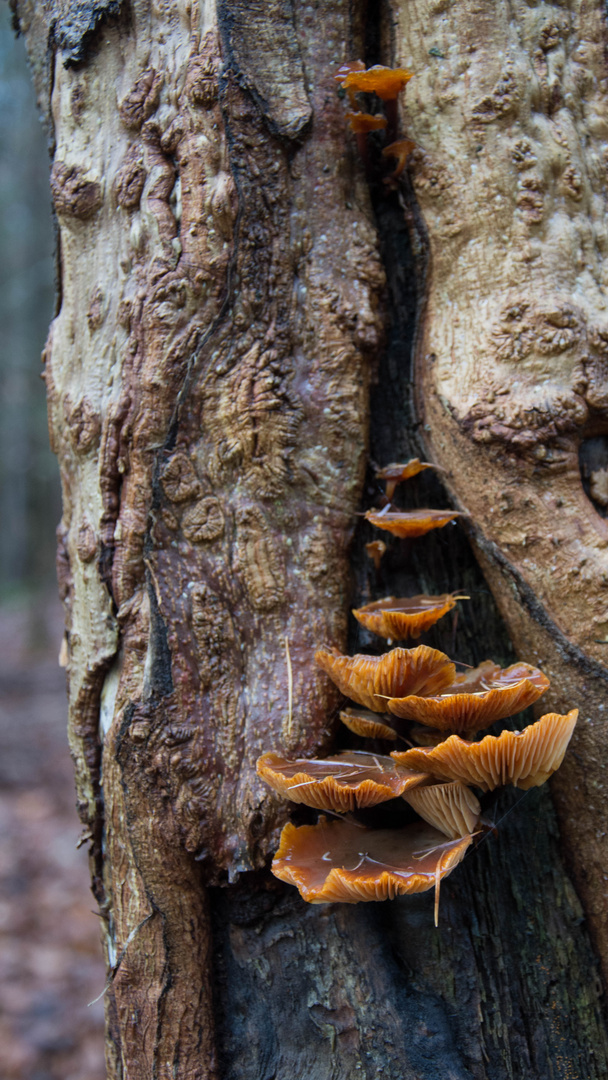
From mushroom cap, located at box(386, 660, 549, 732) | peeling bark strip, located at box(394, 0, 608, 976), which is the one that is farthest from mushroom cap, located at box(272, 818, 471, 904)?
peeling bark strip, located at box(394, 0, 608, 976)

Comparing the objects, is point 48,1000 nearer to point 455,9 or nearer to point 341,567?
point 341,567

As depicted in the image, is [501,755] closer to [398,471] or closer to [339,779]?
[339,779]

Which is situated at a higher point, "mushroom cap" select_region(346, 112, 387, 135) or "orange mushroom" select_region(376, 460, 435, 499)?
"mushroom cap" select_region(346, 112, 387, 135)

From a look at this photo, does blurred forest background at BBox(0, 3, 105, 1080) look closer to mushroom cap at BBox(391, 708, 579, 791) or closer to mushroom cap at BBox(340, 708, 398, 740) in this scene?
mushroom cap at BBox(340, 708, 398, 740)

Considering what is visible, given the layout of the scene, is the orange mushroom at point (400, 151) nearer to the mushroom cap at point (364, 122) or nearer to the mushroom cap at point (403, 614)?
the mushroom cap at point (364, 122)

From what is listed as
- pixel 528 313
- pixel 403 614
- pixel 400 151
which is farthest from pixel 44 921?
pixel 400 151

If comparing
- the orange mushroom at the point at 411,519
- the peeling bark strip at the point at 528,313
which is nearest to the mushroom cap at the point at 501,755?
the peeling bark strip at the point at 528,313
